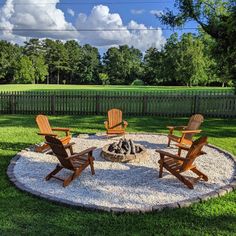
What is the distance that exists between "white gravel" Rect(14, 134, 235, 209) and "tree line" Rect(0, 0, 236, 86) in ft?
26.0

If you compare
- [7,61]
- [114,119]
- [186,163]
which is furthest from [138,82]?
[186,163]

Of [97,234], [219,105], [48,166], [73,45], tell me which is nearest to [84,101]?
[219,105]

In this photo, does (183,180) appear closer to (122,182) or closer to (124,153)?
(122,182)

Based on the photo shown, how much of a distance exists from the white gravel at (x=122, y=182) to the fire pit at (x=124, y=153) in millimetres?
149

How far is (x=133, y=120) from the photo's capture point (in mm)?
13109

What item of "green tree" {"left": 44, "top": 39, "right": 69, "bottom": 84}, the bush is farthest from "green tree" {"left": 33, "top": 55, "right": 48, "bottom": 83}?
the bush

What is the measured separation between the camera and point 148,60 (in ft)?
221

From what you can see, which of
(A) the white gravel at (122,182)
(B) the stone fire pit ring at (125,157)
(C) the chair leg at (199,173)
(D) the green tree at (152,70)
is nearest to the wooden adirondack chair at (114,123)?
(A) the white gravel at (122,182)

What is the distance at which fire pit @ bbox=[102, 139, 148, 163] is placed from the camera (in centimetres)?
679

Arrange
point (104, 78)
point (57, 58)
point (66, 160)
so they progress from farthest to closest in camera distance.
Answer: point (57, 58)
point (104, 78)
point (66, 160)

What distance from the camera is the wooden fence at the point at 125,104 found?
14477 millimetres

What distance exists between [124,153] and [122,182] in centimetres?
132

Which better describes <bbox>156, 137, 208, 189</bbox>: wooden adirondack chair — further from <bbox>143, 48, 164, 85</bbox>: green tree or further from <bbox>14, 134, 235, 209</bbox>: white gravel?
<bbox>143, 48, 164, 85</bbox>: green tree

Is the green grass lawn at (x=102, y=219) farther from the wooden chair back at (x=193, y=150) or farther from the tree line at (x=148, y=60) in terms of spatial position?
the tree line at (x=148, y=60)
